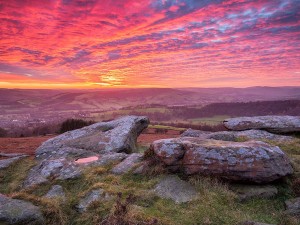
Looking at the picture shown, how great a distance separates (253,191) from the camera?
8.92 m

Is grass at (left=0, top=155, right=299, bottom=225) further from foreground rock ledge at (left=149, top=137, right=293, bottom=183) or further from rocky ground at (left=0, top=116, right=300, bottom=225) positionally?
foreground rock ledge at (left=149, top=137, right=293, bottom=183)

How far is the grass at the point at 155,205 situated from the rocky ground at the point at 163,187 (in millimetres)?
31

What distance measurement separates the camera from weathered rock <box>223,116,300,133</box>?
17219mm

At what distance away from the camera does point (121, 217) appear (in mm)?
6559

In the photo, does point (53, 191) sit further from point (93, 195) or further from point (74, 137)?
point (74, 137)

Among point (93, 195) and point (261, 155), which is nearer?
point (93, 195)

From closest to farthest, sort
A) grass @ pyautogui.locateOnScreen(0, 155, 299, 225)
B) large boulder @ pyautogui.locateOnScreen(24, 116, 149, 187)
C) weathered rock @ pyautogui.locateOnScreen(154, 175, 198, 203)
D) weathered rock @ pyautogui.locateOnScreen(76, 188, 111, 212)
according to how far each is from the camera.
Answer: grass @ pyautogui.locateOnScreen(0, 155, 299, 225) → weathered rock @ pyautogui.locateOnScreen(76, 188, 111, 212) → weathered rock @ pyautogui.locateOnScreen(154, 175, 198, 203) → large boulder @ pyautogui.locateOnScreen(24, 116, 149, 187)

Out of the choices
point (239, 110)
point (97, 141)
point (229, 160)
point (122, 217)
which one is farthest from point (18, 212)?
point (239, 110)

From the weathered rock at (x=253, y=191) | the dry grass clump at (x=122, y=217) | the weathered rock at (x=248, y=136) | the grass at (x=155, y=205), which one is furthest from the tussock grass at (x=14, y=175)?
the weathered rock at (x=248, y=136)

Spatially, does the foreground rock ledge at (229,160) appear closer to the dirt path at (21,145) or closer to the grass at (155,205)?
the grass at (155,205)

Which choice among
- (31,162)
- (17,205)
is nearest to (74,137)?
(31,162)

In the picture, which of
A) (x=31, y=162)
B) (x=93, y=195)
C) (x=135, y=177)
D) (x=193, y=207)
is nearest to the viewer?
(x=193, y=207)

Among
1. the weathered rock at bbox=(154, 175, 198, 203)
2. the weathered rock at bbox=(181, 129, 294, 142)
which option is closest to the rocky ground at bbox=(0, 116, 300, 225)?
the weathered rock at bbox=(154, 175, 198, 203)

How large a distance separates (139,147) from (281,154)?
10.4m
